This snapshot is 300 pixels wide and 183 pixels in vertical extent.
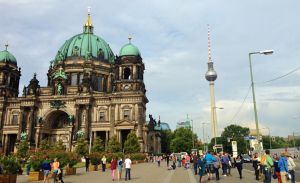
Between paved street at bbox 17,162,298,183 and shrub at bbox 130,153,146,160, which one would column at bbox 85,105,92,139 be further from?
paved street at bbox 17,162,298,183

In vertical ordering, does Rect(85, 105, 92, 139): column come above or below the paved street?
above

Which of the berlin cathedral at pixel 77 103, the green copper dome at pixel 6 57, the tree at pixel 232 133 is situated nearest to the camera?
the berlin cathedral at pixel 77 103

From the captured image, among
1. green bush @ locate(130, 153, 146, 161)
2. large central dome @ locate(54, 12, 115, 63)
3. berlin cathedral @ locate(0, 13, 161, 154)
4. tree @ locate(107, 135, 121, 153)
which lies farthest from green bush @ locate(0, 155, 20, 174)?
large central dome @ locate(54, 12, 115, 63)

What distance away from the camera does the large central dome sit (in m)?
91.3

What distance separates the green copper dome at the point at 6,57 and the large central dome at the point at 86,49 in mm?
11832

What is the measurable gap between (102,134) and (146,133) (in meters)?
12.8

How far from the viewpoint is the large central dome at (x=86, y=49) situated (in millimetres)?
91312

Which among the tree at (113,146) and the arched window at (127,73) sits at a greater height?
the arched window at (127,73)

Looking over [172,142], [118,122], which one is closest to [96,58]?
[118,122]

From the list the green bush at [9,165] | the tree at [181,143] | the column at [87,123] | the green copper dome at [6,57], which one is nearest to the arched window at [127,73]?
the column at [87,123]

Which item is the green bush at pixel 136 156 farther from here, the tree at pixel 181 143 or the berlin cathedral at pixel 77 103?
the tree at pixel 181 143

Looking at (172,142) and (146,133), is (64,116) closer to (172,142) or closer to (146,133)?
(146,133)

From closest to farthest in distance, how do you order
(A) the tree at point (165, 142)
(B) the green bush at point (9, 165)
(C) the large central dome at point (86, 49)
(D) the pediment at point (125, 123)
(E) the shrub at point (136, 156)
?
(B) the green bush at point (9, 165), (E) the shrub at point (136, 156), (D) the pediment at point (125, 123), (C) the large central dome at point (86, 49), (A) the tree at point (165, 142)

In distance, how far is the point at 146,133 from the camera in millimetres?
73938
